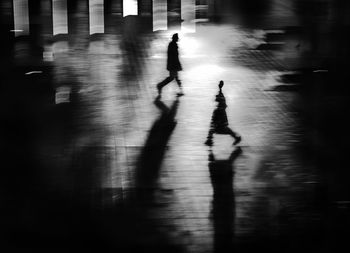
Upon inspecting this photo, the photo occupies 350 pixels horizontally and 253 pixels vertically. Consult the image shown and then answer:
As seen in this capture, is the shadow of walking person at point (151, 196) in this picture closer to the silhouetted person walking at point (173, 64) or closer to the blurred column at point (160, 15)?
the silhouetted person walking at point (173, 64)

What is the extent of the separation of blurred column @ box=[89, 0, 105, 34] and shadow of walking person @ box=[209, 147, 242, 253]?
1156 cm

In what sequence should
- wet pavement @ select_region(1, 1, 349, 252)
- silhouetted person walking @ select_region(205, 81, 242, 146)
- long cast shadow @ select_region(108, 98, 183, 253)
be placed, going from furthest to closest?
silhouetted person walking @ select_region(205, 81, 242, 146)
wet pavement @ select_region(1, 1, 349, 252)
long cast shadow @ select_region(108, 98, 183, 253)

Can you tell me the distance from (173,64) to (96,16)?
914 cm

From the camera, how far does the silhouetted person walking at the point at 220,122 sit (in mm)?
14727

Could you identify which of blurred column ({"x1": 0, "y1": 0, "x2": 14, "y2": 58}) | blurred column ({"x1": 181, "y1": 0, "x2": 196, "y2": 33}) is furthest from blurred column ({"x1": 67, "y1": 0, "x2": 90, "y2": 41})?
blurred column ({"x1": 181, "y1": 0, "x2": 196, "y2": 33})

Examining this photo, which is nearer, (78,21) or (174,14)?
(78,21)

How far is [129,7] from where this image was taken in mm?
28500

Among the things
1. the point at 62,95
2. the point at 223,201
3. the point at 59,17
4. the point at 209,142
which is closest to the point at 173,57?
the point at 62,95

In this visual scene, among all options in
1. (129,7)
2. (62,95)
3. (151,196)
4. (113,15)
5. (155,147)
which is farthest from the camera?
(129,7)

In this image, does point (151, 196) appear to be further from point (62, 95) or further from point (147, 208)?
point (62, 95)

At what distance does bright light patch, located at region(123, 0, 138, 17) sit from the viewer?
27.5 meters

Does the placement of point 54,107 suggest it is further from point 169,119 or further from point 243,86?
point 243,86

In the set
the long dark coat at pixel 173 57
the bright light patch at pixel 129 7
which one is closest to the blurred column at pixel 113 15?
the bright light patch at pixel 129 7

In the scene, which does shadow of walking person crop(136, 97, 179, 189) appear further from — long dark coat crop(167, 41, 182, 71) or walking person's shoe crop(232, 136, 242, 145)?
walking person's shoe crop(232, 136, 242, 145)
